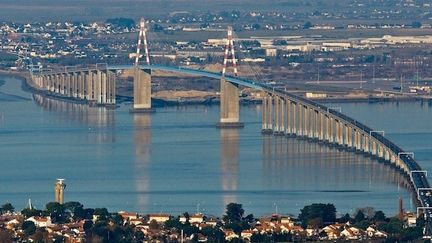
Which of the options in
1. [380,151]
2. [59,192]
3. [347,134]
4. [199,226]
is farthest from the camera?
[347,134]

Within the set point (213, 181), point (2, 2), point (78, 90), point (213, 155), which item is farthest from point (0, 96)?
point (2, 2)

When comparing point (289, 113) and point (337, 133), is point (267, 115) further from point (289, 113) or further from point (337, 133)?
point (337, 133)

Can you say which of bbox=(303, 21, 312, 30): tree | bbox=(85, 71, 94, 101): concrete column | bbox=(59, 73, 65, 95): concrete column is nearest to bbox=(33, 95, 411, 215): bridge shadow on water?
bbox=(85, 71, 94, 101): concrete column

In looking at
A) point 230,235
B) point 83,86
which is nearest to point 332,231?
point 230,235

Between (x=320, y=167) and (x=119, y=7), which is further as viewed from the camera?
(x=119, y=7)

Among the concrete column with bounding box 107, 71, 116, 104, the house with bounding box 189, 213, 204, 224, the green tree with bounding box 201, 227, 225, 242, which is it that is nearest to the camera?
the green tree with bounding box 201, 227, 225, 242

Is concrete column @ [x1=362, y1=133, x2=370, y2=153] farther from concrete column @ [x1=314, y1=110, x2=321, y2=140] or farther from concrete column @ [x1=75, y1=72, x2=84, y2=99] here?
concrete column @ [x1=75, y1=72, x2=84, y2=99]

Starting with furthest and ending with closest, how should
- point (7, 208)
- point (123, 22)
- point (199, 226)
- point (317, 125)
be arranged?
point (123, 22)
point (317, 125)
point (7, 208)
point (199, 226)
